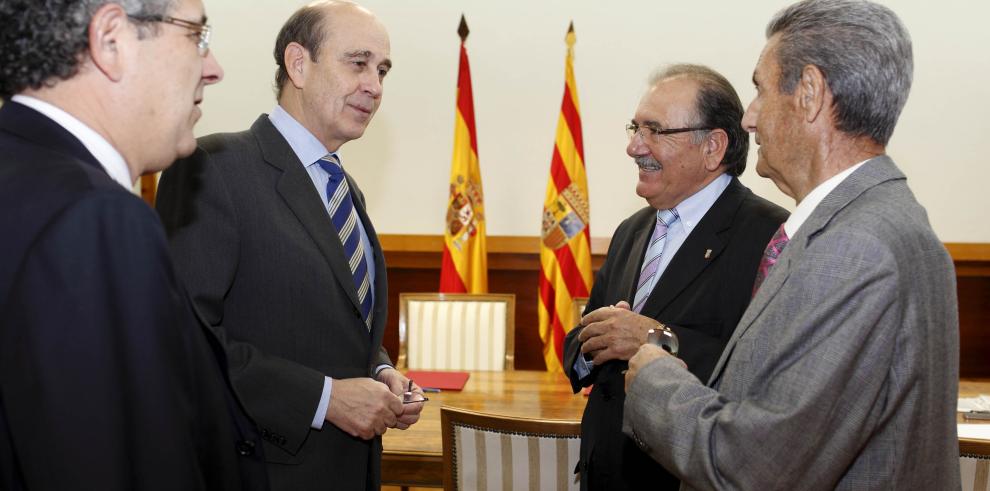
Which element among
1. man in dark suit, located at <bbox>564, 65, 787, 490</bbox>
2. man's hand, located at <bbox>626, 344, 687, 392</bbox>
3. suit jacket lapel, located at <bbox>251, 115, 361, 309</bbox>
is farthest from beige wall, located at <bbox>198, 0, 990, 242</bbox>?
man's hand, located at <bbox>626, 344, 687, 392</bbox>

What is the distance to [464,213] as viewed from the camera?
514 centimetres

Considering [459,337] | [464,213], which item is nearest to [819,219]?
[459,337]

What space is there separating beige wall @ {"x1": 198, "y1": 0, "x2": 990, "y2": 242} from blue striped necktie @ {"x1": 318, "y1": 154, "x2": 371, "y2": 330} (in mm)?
3615

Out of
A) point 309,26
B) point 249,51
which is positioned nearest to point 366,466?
point 309,26

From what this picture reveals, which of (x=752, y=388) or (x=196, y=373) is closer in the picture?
(x=196, y=373)

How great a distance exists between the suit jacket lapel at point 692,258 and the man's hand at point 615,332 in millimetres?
77

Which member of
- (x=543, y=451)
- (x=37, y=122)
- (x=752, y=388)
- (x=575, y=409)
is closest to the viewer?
(x=37, y=122)

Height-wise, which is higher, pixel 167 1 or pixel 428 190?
pixel 167 1

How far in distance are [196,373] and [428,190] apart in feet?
15.6

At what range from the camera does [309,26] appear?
2.18 metres

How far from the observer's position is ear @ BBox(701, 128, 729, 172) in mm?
2225

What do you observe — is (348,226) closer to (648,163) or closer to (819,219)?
(648,163)

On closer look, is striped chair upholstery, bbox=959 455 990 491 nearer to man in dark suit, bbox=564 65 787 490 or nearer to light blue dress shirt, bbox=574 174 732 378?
man in dark suit, bbox=564 65 787 490

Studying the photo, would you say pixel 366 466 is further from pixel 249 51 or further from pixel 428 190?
pixel 249 51
